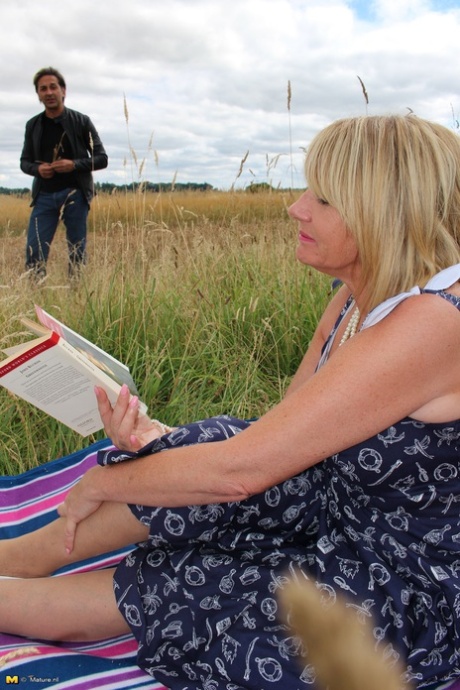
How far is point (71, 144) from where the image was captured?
595cm

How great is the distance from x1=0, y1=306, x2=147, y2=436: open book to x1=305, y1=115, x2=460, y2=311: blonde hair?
2.26ft

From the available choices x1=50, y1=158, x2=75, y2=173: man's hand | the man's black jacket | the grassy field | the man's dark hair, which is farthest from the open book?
the man's dark hair

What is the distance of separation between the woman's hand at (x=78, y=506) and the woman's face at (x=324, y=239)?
73 centimetres

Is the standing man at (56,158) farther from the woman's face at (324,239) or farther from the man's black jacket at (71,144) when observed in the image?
the woman's face at (324,239)

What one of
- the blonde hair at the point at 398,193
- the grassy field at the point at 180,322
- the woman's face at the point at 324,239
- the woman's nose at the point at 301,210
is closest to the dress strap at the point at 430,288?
the blonde hair at the point at 398,193

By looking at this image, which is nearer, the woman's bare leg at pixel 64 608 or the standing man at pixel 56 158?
the woman's bare leg at pixel 64 608

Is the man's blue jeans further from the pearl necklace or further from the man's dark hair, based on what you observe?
the pearl necklace

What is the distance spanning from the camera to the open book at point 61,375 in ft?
5.30

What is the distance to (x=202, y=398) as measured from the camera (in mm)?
3225

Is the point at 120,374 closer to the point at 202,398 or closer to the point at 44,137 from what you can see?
the point at 202,398

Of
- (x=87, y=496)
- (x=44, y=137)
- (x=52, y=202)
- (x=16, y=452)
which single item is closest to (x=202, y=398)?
(x=16, y=452)

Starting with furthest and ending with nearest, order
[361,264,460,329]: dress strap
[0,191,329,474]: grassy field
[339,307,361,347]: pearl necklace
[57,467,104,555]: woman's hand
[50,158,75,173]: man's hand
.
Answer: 1. [50,158,75,173]: man's hand
2. [0,191,329,474]: grassy field
3. [339,307,361,347]: pearl necklace
4. [57,467,104,555]: woman's hand
5. [361,264,460,329]: dress strap

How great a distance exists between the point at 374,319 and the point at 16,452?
180 centimetres

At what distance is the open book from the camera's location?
63.6 inches
